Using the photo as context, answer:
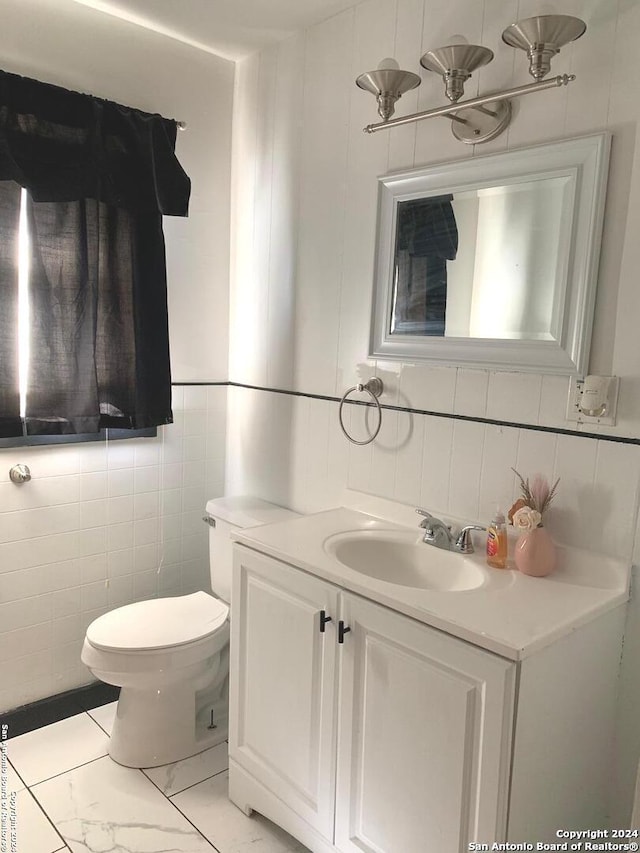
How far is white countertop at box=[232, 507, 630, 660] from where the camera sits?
4.17 feet

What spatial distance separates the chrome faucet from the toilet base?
3.22 feet

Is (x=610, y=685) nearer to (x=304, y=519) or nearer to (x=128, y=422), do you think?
(x=304, y=519)

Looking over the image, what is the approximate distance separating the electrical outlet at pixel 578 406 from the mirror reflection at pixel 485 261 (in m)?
0.13

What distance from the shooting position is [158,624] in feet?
6.97

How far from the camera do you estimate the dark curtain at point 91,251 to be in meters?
2.04

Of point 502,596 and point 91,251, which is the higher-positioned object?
point 91,251

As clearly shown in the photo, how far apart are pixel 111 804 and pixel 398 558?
3.65 feet

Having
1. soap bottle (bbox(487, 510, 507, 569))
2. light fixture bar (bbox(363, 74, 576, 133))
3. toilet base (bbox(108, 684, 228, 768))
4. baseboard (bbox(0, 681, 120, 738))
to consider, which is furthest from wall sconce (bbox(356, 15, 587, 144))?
baseboard (bbox(0, 681, 120, 738))

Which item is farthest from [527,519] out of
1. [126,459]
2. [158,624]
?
[126,459]

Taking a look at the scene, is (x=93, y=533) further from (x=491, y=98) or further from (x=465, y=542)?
(x=491, y=98)

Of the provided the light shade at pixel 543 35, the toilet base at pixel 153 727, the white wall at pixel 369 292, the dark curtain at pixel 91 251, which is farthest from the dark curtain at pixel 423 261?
the toilet base at pixel 153 727

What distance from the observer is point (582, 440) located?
158 centimetres

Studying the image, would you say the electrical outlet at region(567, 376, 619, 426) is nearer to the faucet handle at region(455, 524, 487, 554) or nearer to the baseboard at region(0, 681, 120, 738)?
the faucet handle at region(455, 524, 487, 554)

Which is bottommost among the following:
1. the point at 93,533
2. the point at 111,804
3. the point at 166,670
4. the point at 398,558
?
the point at 111,804
